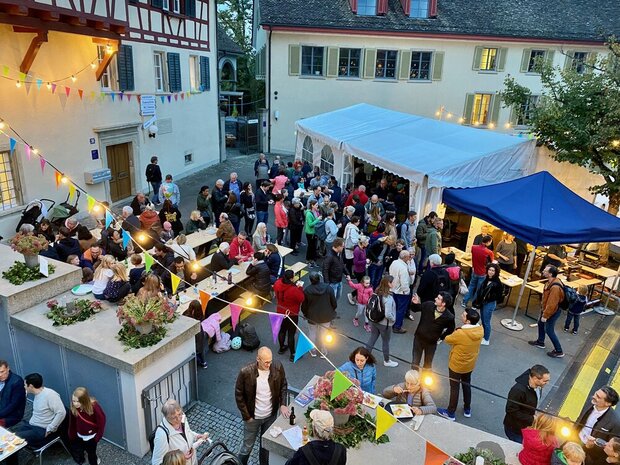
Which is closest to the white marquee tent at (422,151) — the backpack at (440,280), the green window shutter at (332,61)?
the backpack at (440,280)

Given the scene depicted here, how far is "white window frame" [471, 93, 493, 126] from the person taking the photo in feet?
86.4

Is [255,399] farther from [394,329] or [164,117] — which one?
[164,117]

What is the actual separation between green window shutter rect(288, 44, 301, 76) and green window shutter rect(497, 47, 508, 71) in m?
10.8

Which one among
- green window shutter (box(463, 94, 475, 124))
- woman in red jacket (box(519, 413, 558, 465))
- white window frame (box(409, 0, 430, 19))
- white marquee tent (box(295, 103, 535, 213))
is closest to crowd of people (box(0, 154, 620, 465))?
woman in red jacket (box(519, 413, 558, 465))

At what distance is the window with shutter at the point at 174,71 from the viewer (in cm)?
1738

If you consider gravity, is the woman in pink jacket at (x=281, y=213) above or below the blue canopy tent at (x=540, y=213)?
below

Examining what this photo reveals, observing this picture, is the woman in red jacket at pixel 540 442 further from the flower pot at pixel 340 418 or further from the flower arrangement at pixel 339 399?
the flower pot at pixel 340 418

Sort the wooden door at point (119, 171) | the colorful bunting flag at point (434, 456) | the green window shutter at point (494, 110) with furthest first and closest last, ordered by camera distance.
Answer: the green window shutter at point (494, 110) → the wooden door at point (119, 171) → the colorful bunting flag at point (434, 456)

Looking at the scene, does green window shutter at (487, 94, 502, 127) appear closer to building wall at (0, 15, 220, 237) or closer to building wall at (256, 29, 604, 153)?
building wall at (256, 29, 604, 153)

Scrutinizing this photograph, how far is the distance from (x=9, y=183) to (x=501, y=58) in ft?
79.3

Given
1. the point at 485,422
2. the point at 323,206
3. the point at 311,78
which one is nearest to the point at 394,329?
the point at 485,422

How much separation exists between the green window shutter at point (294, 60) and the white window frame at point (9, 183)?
1703 centimetres

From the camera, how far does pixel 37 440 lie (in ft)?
17.5

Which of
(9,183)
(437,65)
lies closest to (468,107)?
(437,65)
